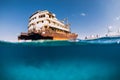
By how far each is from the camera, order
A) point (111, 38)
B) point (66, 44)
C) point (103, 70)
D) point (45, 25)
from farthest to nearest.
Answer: point (45, 25) < point (103, 70) < point (66, 44) < point (111, 38)

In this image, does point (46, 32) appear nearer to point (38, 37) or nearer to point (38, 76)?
point (38, 37)

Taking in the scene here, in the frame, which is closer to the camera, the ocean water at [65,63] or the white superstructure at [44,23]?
the ocean water at [65,63]

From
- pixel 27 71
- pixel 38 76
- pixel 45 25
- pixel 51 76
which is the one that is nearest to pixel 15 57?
pixel 27 71

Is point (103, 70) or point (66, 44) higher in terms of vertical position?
point (66, 44)

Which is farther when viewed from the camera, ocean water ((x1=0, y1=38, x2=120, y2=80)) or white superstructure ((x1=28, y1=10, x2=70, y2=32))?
white superstructure ((x1=28, y1=10, x2=70, y2=32))

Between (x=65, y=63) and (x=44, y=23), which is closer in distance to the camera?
(x=65, y=63)

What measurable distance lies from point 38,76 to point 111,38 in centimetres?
972

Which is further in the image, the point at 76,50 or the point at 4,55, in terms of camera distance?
the point at 4,55

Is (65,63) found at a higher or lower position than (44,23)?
lower

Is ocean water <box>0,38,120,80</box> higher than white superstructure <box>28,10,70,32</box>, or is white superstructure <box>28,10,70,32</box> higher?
white superstructure <box>28,10,70,32</box>

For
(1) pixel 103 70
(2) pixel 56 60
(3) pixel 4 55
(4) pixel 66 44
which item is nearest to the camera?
(4) pixel 66 44

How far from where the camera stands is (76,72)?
16703mm

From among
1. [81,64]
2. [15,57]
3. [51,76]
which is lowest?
[51,76]

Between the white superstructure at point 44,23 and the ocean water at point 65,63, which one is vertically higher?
the white superstructure at point 44,23
